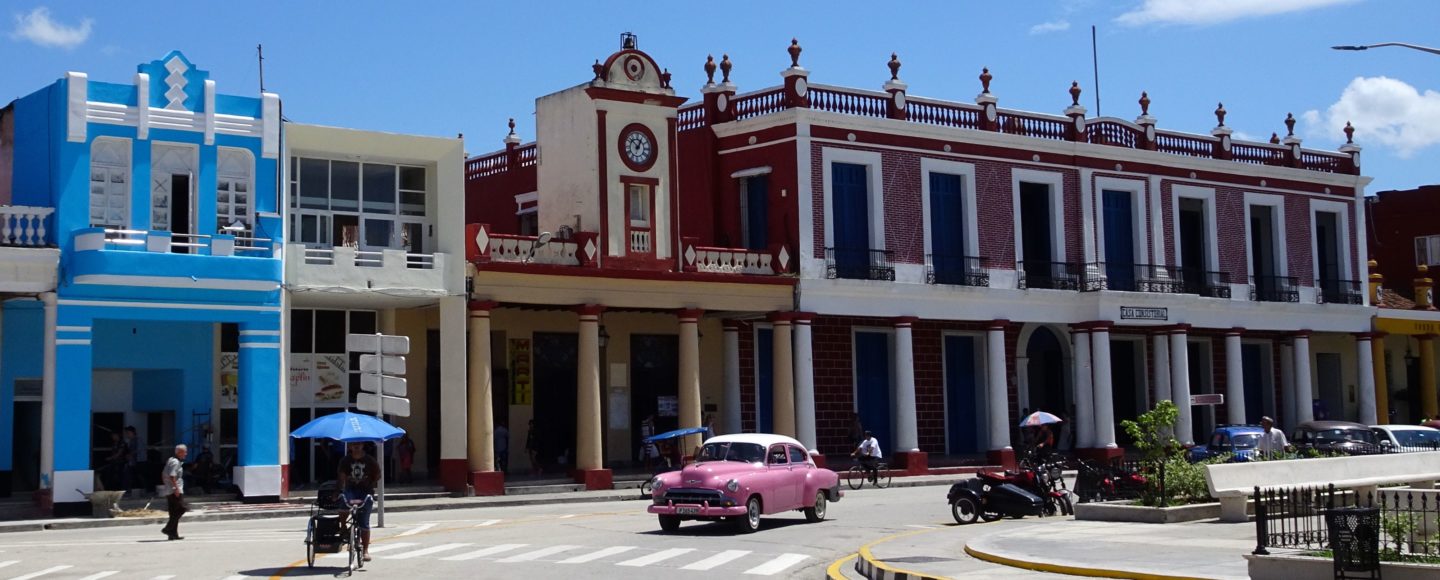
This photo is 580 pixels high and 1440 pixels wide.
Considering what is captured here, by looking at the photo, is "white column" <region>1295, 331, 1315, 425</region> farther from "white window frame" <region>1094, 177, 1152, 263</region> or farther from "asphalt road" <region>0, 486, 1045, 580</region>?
"asphalt road" <region>0, 486, 1045, 580</region>

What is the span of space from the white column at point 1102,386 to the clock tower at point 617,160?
44.8ft

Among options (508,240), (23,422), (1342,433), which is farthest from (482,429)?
(1342,433)

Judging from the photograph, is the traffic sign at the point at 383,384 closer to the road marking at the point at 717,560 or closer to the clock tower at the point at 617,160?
the road marking at the point at 717,560

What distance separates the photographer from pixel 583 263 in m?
36.6

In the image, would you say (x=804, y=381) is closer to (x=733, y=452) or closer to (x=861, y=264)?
(x=861, y=264)

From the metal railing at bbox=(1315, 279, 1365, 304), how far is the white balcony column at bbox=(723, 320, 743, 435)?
21321mm

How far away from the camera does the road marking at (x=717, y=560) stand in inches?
757

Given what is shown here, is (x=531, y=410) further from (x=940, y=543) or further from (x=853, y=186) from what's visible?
(x=940, y=543)

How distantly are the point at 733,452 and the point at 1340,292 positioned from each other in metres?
33.6

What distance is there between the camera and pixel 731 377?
4184 centimetres

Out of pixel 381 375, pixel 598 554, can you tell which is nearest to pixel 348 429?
pixel 381 375

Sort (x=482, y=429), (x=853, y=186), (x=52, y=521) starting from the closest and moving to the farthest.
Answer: (x=52, y=521), (x=482, y=429), (x=853, y=186)

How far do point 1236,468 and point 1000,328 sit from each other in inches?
744

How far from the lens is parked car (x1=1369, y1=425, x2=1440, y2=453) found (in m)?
38.2
